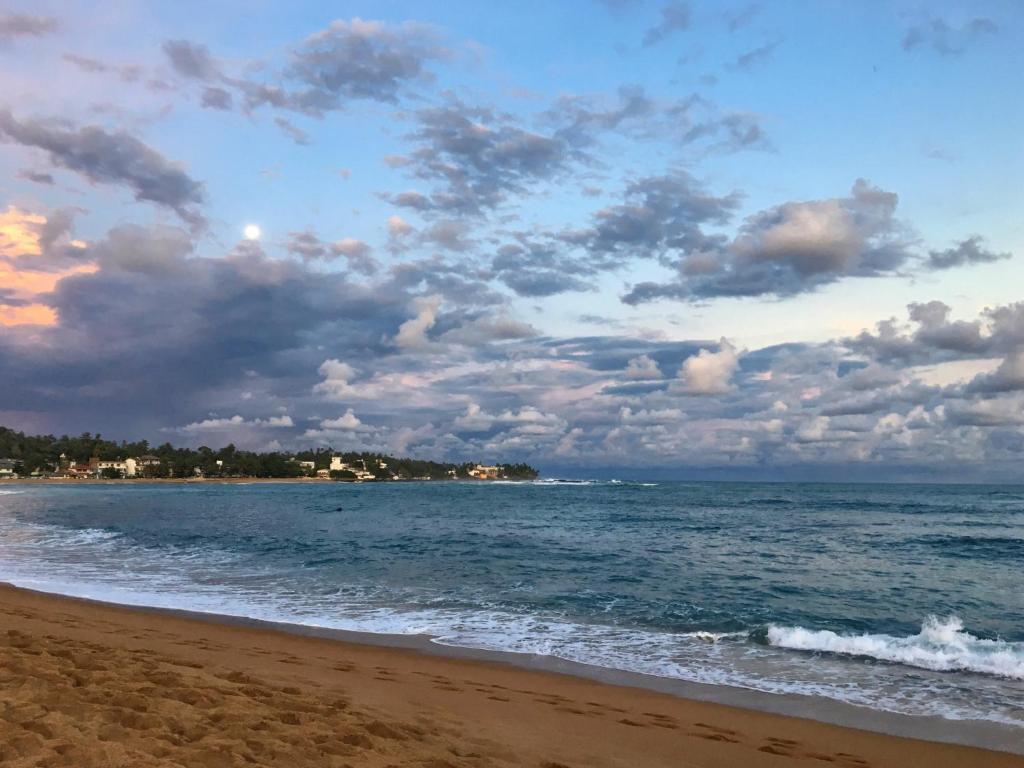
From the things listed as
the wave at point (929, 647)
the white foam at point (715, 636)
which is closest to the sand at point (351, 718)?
the white foam at point (715, 636)

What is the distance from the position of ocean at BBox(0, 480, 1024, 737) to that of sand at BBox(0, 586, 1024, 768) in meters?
1.96

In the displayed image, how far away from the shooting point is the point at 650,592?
1819 centimetres

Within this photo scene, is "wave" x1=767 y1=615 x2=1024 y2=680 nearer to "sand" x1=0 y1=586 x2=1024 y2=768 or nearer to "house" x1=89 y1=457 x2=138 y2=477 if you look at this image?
Result: "sand" x1=0 y1=586 x2=1024 y2=768

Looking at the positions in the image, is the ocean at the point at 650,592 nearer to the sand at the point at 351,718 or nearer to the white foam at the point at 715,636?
the white foam at the point at 715,636

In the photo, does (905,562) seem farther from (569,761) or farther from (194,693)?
(194,693)

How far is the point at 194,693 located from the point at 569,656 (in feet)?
21.8

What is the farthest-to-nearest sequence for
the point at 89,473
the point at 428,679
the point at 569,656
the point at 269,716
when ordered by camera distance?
the point at 89,473
the point at 569,656
the point at 428,679
the point at 269,716

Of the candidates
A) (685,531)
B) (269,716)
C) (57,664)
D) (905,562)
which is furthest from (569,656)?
(685,531)

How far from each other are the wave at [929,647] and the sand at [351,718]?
455cm

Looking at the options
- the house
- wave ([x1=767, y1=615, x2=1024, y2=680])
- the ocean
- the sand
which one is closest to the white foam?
the ocean

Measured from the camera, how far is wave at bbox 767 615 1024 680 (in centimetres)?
1135

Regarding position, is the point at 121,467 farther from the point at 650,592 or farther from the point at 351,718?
the point at 351,718

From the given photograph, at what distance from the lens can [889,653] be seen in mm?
12203

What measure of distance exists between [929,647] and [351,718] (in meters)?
10.9
